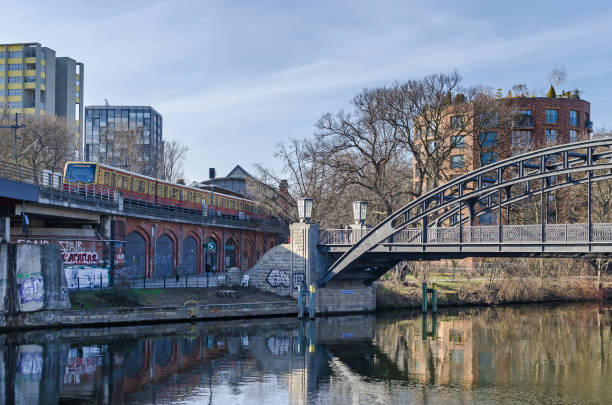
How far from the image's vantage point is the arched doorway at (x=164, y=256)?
50625mm

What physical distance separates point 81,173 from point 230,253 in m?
22.3

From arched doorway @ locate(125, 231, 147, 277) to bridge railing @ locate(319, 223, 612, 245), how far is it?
48.5ft

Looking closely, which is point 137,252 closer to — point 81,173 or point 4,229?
point 81,173

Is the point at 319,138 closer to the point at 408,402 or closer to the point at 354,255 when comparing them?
the point at 354,255

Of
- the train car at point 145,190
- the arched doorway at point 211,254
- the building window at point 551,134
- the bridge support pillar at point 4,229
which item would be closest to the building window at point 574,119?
the building window at point 551,134

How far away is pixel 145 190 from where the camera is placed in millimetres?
52562

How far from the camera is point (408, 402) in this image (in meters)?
22.0

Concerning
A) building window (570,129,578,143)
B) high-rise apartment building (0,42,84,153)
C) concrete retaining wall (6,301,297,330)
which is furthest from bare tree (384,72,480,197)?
high-rise apartment building (0,42,84,153)

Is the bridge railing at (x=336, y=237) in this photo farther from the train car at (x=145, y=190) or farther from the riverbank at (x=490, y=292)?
the train car at (x=145, y=190)

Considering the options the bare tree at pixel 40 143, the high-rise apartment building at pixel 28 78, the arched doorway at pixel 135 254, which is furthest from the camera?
the high-rise apartment building at pixel 28 78

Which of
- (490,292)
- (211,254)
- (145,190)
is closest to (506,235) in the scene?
(490,292)

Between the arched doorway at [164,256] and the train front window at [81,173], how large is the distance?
828 centimetres

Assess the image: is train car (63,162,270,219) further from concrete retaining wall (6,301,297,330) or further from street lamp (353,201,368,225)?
street lamp (353,201,368,225)

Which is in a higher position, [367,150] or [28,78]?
[28,78]
